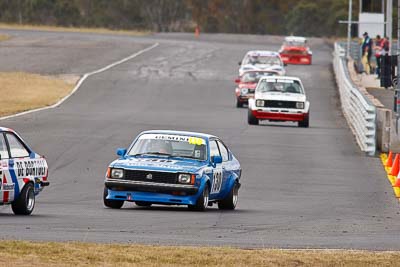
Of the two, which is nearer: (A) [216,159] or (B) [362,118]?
(A) [216,159]

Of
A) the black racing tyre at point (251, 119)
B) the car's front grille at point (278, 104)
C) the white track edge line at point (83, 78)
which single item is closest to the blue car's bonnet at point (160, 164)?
the white track edge line at point (83, 78)

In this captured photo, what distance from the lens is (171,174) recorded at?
57.3ft

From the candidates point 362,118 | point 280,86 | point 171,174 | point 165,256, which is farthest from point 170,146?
point 280,86

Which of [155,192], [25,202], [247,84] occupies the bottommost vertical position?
[247,84]

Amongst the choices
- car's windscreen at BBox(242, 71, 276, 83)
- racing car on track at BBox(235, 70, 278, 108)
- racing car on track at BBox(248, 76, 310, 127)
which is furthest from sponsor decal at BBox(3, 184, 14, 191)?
car's windscreen at BBox(242, 71, 276, 83)

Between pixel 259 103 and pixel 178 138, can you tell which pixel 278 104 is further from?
pixel 178 138

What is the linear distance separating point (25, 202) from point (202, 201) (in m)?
2.65

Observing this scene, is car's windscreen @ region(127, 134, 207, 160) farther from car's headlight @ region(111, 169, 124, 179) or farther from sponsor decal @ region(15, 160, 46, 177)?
sponsor decal @ region(15, 160, 46, 177)

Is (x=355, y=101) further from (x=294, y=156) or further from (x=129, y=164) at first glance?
(x=129, y=164)

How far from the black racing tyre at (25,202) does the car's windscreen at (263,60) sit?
36089 mm

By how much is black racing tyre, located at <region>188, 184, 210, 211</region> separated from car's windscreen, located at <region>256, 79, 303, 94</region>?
21.1 meters

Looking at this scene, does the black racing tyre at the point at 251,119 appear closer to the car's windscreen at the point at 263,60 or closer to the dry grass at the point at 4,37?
the car's windscreen at the point at 263,60

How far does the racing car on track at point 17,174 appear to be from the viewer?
630 inches

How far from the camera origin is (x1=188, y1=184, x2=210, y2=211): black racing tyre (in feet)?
57.8
